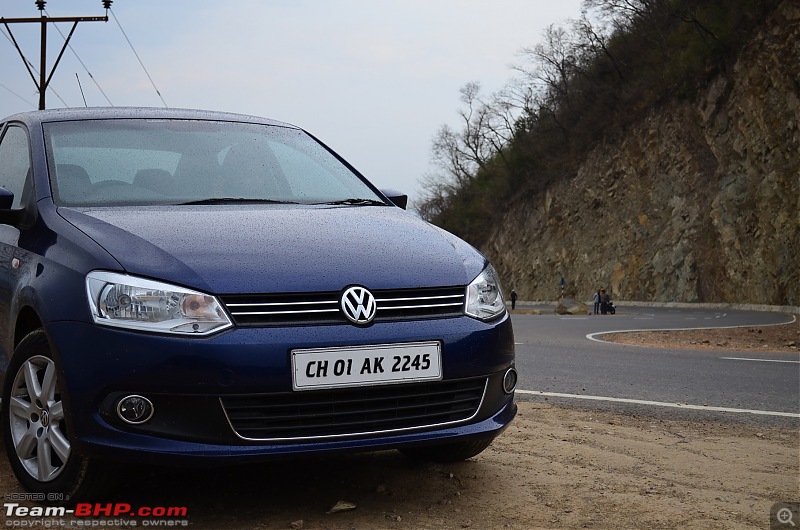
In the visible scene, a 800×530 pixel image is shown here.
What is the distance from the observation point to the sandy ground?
12.4ft

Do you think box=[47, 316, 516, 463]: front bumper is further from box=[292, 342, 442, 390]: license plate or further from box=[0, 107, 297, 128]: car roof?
box=[0, 107, 297, 128]: car roof

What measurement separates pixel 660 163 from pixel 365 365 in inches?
1766

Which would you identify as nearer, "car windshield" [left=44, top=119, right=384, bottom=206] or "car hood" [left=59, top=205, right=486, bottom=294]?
"car hood" [left=59, top=205, right=486, bottom=294]

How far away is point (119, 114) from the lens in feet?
16.6

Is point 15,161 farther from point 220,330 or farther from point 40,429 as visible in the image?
point 220,330

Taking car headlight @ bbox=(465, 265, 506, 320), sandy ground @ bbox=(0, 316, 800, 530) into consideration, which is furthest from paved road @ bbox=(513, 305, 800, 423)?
car headlight @ bbox=(465, 265, 506, 320)

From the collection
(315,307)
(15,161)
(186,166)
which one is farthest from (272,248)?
(15,161)

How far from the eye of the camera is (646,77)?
49781 millimetres

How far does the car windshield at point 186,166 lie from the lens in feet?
14.5

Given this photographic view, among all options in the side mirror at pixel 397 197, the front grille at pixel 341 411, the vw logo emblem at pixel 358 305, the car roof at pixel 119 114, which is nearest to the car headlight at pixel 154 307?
the front grille at pixel 341 411

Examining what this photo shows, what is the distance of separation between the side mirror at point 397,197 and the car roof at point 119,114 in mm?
832

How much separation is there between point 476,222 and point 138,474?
2533 inches

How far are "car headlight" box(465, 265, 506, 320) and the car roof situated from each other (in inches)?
78.8

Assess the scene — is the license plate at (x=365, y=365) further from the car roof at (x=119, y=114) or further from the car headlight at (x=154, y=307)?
the car roof at (x=119, y=114)
